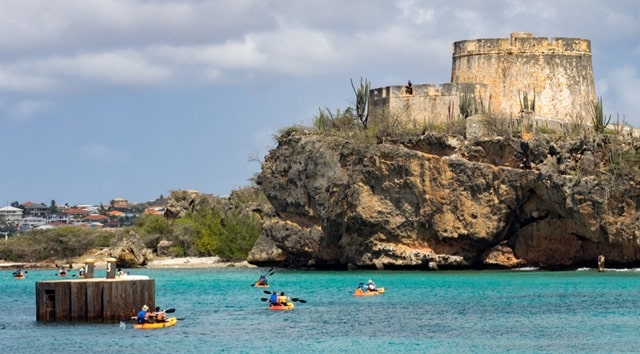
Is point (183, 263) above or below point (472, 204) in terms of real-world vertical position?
below

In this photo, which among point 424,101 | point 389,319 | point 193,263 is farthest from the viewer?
point 193,263

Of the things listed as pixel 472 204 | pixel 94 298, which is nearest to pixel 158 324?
pixel 94 298

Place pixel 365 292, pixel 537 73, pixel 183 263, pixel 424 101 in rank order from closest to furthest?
pixel 365 292, pixel 537 73, pixel 424 101, pixel 183 263

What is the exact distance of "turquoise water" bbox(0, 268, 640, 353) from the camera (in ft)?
121

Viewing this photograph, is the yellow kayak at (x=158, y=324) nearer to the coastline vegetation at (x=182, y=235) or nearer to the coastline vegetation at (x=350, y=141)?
the coastline vegetation at (x=350, y=141)

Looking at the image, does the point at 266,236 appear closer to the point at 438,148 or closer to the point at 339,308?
the point at 438,148

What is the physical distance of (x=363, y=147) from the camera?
219 feet

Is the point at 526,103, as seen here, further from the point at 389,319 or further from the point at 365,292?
the point at 389,319

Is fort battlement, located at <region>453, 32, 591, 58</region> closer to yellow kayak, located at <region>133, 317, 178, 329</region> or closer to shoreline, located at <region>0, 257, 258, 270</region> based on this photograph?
shoreline, located at <region>0, 257, 258, 270</region>

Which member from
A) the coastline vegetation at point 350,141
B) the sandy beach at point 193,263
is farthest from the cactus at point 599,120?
the sandy beach at point 193,263

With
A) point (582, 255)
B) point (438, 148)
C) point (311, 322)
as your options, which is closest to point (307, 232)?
point (438, 148)

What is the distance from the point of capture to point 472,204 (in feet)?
212

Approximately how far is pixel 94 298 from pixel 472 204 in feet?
92.3

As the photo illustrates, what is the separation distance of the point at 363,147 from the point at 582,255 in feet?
37.2
